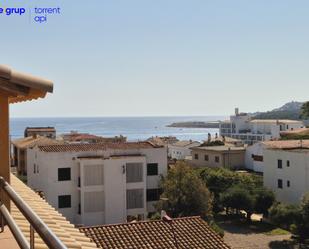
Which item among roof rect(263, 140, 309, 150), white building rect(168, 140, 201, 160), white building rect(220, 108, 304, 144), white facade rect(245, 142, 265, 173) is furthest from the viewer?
white building rect(220, 108, 304, 144)

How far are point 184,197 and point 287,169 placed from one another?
12.7 metres

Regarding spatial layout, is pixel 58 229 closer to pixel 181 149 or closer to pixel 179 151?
pixel 181 149

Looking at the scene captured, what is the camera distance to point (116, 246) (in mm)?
14992

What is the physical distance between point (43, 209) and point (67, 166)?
2624cm

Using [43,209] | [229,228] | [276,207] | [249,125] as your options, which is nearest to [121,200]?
[229,228]

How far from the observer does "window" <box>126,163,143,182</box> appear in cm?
3391

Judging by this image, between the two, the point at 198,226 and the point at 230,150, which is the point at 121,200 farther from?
the point at 230,150

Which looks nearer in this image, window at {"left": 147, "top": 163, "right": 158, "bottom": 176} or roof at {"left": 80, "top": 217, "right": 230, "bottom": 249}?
roof at {"left": 80, "top": 217, "right": 230, "bottom": 249}

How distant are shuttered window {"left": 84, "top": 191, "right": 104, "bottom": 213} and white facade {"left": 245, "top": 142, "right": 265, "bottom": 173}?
27828mm

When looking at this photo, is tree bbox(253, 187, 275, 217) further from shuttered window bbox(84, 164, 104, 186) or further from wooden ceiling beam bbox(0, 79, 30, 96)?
wooden ceiling beam bbox(0, 79, 30, 96)

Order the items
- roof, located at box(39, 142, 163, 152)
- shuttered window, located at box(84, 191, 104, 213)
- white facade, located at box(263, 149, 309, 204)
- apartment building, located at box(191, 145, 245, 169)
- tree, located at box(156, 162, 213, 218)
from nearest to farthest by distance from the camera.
A: tree, located at box(156, 162, 213, 218)
shuttered window, located at box(84, 191, 104, 213)
roof, located at box(39, 142, 163, 152)
white facade, located at box(263, 149, 309, 204)
apartment building, located at box(191, 145, 245, 169)

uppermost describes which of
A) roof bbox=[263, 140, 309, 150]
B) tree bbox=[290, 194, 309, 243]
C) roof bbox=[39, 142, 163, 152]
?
roof bbox=[39, 142, 163, 152]

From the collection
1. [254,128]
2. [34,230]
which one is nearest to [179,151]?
[254,128]

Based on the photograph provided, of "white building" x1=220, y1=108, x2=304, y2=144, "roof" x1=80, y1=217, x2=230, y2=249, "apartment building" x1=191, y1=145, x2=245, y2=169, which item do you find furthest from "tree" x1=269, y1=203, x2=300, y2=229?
"white building" x1=220, y1=108, x2=304, y2=144
